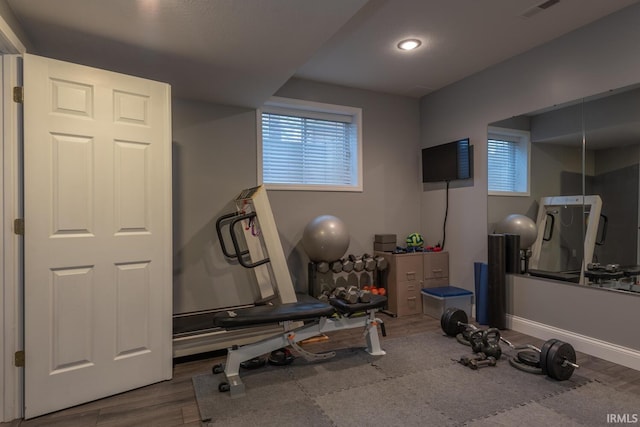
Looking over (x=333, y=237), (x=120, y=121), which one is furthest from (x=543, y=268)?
(x=120, y=121)

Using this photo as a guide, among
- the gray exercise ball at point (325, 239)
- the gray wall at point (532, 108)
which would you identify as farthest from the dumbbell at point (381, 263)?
the gray wall at point (532, 108)

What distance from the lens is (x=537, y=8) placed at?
2754 millimetres

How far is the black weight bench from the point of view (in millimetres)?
2393

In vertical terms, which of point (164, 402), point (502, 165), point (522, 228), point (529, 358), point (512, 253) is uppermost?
point (502, 165)

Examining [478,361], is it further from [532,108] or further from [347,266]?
[532,108]

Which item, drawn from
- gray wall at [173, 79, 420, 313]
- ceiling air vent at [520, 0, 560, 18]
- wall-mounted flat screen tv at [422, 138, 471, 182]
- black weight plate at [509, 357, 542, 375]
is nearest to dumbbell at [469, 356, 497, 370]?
black weight plate at [509, 357, 542, 375]

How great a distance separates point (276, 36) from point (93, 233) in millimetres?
1800

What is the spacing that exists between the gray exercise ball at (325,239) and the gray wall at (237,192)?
1.23 ft

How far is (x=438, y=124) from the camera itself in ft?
15.1

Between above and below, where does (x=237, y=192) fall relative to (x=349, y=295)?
above

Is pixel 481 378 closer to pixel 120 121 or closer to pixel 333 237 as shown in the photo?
pixel 333 237

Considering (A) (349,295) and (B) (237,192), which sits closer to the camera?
(A) (349,295)

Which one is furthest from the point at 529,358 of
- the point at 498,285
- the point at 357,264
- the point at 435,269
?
the point at 357,264

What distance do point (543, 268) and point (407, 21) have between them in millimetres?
2692
